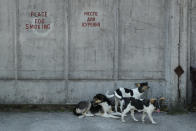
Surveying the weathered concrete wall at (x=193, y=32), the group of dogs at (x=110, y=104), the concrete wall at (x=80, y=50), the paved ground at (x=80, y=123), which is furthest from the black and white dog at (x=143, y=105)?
the weathered concrete wall at (x=193, y=32)

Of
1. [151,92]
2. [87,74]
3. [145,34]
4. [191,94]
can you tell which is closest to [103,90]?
[87,74]

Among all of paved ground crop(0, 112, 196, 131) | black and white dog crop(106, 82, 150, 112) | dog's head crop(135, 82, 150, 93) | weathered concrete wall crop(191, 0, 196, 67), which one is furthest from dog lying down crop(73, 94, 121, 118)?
weathered concrete wall crop(191, 0, 196, 67)

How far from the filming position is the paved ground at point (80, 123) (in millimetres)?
6578

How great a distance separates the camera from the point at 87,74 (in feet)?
27.1

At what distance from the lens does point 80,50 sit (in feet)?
27.1

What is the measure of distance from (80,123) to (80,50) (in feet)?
7.30

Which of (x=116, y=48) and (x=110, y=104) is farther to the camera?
(x=116, y=48)

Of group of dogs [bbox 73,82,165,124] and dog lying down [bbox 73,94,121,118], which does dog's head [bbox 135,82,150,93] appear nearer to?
group of dogs [bbox 73,82,165,124]

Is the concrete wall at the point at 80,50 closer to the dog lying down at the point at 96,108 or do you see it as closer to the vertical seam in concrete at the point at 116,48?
the vertical seam in concrete at the point at 116,48

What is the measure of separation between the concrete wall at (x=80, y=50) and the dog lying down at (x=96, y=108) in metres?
0.70

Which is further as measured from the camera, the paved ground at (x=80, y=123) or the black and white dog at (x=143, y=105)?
the black and white dog at (x=143, y=105)

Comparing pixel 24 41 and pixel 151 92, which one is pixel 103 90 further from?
pixel 24 41

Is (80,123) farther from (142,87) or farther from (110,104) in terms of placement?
(142,87)

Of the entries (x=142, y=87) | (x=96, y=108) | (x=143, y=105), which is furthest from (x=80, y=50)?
(x=143, y=105)
